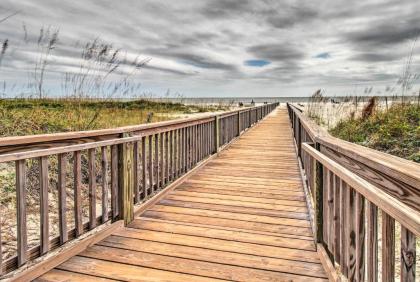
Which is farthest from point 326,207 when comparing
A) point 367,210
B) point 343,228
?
point 367,210

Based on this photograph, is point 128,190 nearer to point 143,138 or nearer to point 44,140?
point 143,138

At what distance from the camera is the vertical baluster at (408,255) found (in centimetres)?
111

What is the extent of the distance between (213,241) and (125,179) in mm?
1142

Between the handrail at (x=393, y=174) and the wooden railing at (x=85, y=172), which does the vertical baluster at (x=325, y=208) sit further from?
the wooden railing at (x=85, y=172)

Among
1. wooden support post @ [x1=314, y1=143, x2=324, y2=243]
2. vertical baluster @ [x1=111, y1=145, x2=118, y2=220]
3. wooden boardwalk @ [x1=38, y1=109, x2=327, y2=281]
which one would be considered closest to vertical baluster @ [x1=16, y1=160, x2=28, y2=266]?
wooden boardwalk @ [x1=38, y1=109, x2=327, y2=281]

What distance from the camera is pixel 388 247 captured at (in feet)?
4.28

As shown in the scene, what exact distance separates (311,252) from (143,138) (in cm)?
224

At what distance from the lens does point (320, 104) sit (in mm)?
14820

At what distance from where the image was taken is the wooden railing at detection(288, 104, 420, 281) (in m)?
1.13

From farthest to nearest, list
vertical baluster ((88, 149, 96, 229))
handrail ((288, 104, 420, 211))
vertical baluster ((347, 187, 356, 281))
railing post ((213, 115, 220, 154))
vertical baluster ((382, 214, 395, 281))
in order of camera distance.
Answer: railing post ((213, 115, 220, 154)) < vertical baluster ((88, 149, 96, 229)) < vertical baluster ((347, 187, 356, 281)) < vertical baluster ((382, 214, 395, 281)) < handrail ((288, 104, 420, 211))

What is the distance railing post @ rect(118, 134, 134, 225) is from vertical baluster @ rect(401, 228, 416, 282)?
8.95 feet

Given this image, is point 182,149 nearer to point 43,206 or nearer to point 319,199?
point 319,199

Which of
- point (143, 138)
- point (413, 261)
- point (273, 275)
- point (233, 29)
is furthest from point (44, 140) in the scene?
point (233, 29)

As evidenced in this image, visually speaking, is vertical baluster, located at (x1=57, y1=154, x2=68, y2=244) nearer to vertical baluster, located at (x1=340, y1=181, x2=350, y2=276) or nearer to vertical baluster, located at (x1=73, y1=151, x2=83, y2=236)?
vertical baluster, located at (x1=73, y1=151, x2=83, y2=236)
